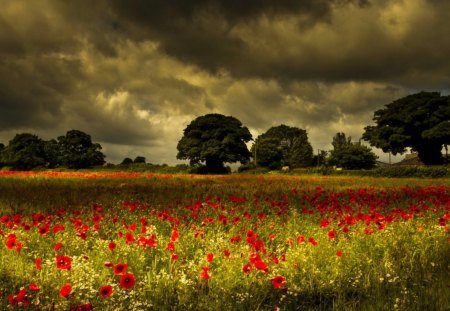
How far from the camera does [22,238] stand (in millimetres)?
5418

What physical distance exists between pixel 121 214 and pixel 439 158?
5567 cm

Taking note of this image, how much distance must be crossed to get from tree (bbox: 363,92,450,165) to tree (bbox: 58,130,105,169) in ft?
141

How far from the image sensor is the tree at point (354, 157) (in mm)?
72312

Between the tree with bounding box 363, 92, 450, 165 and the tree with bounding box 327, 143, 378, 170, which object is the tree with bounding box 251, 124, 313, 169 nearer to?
the tree with bounding box 327, 143, 378, 170

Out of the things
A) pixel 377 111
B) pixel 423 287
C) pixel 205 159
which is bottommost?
pixel 423 287

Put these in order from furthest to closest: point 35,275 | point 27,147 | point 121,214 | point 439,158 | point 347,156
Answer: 1. point 347,156
2. point 27,147
3. point 439,158
4. point 121,214
5. point 35,275

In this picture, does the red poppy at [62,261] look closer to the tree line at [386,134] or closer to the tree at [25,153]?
the tree line at [386,134]

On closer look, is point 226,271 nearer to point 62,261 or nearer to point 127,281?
point 127,281

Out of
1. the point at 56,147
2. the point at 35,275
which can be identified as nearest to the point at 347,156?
the point at 56,147

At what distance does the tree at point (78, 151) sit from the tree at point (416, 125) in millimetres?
42932

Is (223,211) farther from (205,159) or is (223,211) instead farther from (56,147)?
(56,147)

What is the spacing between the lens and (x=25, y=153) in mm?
64938

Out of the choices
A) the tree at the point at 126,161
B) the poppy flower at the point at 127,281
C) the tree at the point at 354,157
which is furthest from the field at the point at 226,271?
the tree at the point at 354,157

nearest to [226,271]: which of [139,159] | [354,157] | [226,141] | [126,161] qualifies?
[226,141]
